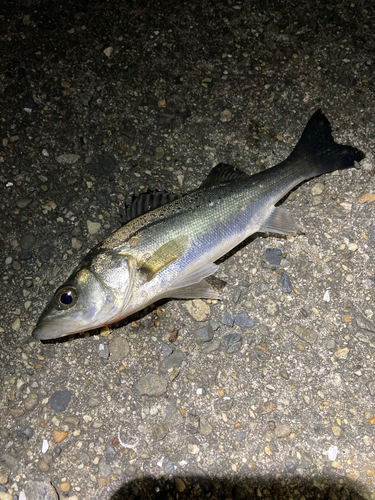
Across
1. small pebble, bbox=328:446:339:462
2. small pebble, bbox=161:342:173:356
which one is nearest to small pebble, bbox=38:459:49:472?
small pebble, bbox=161:342:173:356

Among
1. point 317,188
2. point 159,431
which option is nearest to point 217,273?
point 317,188

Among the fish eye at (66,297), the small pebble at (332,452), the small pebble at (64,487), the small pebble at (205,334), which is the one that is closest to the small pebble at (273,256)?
the small pebble at (205,334)

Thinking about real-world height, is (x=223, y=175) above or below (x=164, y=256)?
above

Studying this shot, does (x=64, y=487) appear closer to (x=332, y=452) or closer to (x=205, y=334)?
(x=205, y=334)

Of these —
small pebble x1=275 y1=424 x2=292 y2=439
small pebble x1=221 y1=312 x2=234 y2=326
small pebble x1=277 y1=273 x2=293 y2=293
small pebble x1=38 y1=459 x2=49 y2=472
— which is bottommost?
small pebble x1=275 y1=424 x2=292 y2=439

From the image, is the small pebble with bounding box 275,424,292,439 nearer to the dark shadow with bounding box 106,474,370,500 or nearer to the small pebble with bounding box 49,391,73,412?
the dark shadow with bounding box 106,474,370,500

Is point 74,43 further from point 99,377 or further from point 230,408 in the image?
point 230,408

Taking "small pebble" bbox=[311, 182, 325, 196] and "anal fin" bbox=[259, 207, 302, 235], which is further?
"small pebble" bbox=[311, 182, 325, 196]
